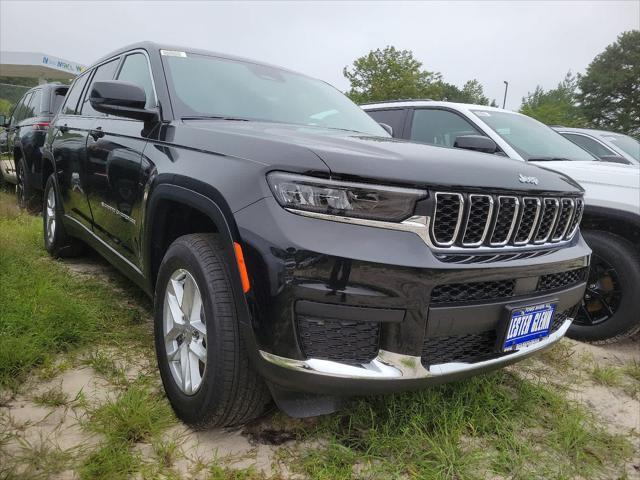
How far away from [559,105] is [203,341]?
36713mm

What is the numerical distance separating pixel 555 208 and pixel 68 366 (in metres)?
2.38

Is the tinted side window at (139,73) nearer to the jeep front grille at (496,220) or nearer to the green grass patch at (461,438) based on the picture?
the jeep front grille at (496,220)

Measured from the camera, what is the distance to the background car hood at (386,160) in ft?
4.99

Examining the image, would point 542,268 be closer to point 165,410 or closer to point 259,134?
point 259,134

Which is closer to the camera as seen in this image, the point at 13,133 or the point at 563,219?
the point at 563,219

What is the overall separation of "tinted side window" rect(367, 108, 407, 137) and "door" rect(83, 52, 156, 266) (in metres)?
2.78

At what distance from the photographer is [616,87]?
39.2m

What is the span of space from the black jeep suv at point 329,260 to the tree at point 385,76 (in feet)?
84.6

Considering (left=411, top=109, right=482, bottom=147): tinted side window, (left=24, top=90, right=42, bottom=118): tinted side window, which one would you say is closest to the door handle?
(left=411, top=109, right=482, bottom=147): tinted side window

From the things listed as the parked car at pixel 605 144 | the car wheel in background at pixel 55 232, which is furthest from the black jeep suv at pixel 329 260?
the parked car at pixel 605 144

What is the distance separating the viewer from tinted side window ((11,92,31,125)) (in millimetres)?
7145

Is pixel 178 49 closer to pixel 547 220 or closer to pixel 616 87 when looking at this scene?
pixel 547 220

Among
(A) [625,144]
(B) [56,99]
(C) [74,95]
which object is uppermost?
(A) [625,144]

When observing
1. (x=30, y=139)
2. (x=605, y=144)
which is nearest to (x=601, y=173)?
(x=605, y=144)
